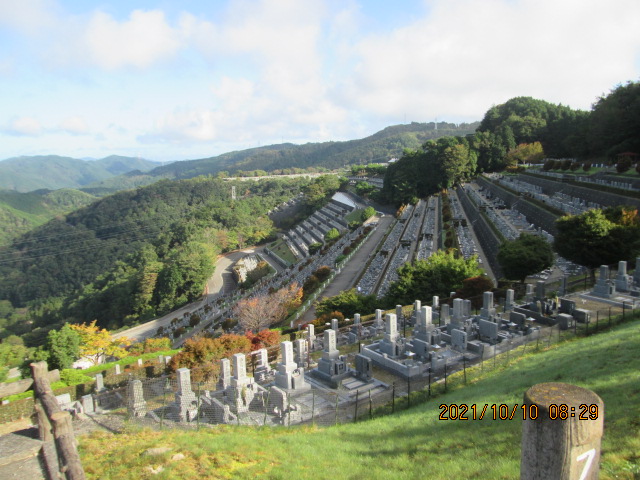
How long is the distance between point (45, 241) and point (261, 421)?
305 feet

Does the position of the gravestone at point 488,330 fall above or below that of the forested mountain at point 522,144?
below

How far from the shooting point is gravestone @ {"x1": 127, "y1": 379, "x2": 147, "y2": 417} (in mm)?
12000

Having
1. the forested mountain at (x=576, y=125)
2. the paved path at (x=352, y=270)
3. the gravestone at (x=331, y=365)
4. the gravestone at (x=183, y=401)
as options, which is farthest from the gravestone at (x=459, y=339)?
the forested mountain at (x=576, y=125)

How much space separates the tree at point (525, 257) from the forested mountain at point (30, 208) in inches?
4552

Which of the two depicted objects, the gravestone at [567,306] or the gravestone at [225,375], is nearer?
the gravestone at [225,375]

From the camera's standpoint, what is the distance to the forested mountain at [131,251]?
2023 inches

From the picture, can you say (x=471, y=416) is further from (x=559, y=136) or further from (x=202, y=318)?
(x=559, y=136)

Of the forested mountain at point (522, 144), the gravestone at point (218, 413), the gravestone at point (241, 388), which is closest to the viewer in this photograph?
the gravestone at point (218, 413)

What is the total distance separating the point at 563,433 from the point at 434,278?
19362 millimetres

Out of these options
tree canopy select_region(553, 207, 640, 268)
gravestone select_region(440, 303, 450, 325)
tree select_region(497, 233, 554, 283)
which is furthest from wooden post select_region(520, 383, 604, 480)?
tree canopy select_region(553, 207, 640, 268)

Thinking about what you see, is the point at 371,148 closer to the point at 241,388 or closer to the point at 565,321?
the point at 565,321

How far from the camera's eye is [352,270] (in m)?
35.5

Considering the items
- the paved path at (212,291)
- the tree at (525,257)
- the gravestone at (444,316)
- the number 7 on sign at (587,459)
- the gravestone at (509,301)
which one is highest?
the number 7 on sign at (587,459)

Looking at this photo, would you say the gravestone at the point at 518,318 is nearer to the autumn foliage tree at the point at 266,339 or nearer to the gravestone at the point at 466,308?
the gravestone at the point at 466,308
